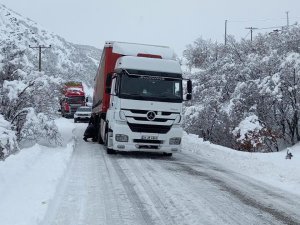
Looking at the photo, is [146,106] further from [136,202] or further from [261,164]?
[136,202]

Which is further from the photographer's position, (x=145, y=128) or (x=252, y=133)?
(x=252, y=133)

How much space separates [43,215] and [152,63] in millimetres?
8364

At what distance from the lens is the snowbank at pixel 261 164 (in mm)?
10961

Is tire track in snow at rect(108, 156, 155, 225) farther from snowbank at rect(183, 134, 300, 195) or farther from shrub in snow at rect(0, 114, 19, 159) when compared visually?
snowbank at rect(183, 134, 300, 195)

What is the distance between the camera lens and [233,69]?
2564 cm

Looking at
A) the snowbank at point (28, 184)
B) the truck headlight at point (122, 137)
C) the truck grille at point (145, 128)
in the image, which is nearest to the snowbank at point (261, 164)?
the truck grille at point (145, 128)

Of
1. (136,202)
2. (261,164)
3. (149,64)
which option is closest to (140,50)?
(149,64)

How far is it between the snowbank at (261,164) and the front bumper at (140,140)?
6.37 feet

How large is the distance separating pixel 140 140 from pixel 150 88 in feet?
5.48

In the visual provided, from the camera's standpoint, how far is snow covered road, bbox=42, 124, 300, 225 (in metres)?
6.71

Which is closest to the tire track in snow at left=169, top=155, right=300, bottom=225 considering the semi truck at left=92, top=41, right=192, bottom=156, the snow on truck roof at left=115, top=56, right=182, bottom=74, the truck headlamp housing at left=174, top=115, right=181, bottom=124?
the semi truck at left=92, top=41, right=192, bottom=156

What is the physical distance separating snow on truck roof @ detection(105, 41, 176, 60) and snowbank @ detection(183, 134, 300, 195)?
13.2ft

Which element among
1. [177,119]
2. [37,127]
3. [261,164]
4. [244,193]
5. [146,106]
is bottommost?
[244,193]

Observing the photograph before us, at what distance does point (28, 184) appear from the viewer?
27.9ft
